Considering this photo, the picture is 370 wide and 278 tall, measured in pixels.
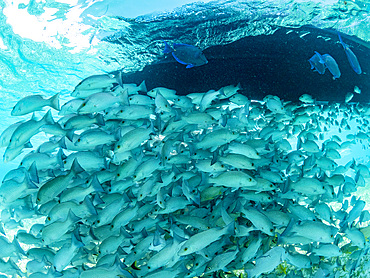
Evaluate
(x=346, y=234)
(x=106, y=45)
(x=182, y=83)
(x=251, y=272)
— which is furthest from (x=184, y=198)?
(x=106, y=45)

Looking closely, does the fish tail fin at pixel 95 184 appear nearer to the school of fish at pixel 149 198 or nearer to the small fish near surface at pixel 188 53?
the school of fish at pixel 149 198

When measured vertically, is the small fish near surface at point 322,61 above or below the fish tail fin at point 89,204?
above

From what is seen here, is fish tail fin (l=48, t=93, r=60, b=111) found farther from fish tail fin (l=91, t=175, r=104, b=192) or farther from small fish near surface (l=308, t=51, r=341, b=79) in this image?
small fish near surface (l=308, t=51, r=341, b=79)

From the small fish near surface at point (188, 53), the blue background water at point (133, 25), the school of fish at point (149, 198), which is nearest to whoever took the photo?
the school of fish at point (149, 198)

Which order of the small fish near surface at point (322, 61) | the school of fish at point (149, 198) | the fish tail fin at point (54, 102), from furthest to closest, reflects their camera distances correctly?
the small fish near surface at point (322, 61) → the fish tail fin at point (54, 102) → the school of fish at point (149, 198)

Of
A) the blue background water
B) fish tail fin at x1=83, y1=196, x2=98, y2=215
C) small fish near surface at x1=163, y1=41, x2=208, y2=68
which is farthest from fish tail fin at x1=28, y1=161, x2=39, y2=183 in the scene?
the blue background water

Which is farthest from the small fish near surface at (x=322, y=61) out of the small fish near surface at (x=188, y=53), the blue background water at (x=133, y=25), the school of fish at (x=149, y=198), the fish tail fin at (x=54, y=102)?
the fish tail fin at (x=54, y=102)

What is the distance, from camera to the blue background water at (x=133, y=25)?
7805mm

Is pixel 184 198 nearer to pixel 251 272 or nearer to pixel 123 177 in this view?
pixel 123 177

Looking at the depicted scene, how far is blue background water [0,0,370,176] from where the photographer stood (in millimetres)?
7805

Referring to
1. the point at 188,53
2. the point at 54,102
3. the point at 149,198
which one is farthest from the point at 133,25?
the point at 149,198

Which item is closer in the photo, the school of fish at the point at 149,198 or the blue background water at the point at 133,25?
the school of fish at the point at 149,198

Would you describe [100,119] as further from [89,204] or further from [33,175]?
[89,204]

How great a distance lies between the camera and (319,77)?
9.72m
